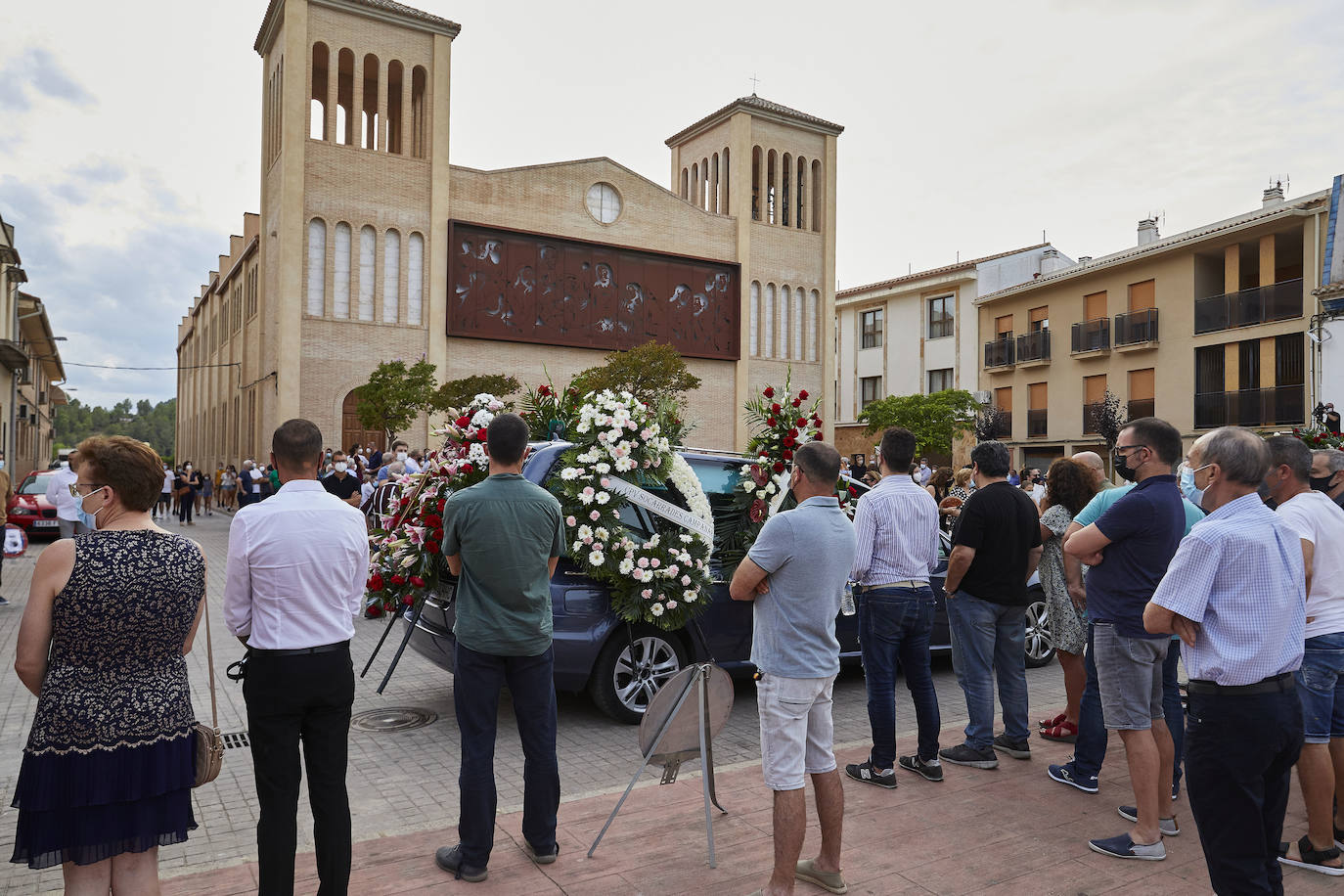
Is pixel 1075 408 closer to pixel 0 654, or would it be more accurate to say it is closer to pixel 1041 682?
pixel 1041 682

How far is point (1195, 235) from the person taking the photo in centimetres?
2986

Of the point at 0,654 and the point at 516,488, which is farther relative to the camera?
the point at 0,654

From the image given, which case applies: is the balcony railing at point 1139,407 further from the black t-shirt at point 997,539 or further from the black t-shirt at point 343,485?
the black t-shirt at point 997,539

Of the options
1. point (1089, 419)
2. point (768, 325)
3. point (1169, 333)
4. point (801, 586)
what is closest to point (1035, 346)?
point (1089, 419)

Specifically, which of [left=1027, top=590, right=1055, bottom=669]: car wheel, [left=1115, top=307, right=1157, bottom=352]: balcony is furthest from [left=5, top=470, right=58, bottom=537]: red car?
[left=1115, top=307, right=1157, bottom=352]: balcony

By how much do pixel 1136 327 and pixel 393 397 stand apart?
25110mm

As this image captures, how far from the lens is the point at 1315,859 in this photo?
4.24 m

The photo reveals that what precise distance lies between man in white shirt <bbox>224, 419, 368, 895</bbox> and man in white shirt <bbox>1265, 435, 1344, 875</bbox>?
13.6ft

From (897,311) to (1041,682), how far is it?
38694mm

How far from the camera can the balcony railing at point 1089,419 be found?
3400cm

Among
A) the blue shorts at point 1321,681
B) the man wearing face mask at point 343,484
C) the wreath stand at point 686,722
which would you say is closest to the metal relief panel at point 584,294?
the man wearing face mask at point 343,484

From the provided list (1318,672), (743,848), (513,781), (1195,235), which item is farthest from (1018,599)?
(1195,235)

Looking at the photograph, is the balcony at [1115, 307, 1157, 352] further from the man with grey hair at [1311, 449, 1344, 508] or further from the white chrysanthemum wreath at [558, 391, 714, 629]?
the white chrysanthemum wreath at [558, 391, 714, 629]

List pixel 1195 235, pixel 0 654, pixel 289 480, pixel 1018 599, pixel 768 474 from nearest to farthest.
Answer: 1. pixel 289 480
2. pixel 1018 599
3. pixel 768 474
4. pixel 0 654
5. pixel 1195 235
